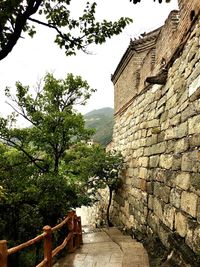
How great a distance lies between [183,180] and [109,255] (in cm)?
240

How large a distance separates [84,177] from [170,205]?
479 centimetres

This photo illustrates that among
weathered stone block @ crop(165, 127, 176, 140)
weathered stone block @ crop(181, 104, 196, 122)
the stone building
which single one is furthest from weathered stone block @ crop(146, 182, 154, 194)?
weathered stone block @ crop(181, 104, 196, 122)

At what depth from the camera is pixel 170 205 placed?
468 cm

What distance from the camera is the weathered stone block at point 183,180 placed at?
3997 millimetres

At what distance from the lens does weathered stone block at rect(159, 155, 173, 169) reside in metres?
4.84

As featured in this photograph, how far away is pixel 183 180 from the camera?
4164mm

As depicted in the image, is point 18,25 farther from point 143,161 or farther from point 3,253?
point 143,161

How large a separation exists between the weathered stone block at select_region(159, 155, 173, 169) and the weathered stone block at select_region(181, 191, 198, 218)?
0.77 meters

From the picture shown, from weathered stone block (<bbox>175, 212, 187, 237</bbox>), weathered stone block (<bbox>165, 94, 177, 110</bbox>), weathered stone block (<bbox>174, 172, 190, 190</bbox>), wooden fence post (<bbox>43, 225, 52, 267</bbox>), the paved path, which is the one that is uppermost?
weathered stone block (<bbox>165, 94, 177, 110</bbox>)

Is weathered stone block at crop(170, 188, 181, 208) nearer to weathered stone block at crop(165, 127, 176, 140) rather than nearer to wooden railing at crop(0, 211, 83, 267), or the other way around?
weathered stone block at crop(165, 127, 176, 140)

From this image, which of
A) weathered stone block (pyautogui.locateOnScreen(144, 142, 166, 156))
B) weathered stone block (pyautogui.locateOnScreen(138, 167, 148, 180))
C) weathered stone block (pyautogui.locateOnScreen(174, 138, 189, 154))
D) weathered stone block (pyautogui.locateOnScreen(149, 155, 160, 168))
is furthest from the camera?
weathered stone block (pyautogui.locateOnScreen(138, 167, 148, 180))

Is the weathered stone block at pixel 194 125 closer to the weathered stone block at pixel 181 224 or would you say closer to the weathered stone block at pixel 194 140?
the weathered stone block at pixel 194 140

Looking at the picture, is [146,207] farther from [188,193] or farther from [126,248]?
[188,193]

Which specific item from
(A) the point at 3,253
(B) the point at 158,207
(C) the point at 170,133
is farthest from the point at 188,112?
(A) the point at 3,253
